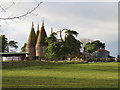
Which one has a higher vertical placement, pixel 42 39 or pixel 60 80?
pixel 42 39

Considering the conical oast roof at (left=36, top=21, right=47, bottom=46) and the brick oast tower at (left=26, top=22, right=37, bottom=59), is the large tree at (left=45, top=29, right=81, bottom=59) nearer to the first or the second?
the conical oast roof at (left=36, top=21, right=47, bottom=46)

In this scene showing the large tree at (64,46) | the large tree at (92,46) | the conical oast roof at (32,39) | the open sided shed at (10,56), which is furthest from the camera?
the large tree at (92,46)

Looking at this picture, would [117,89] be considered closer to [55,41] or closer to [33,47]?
[55,41]

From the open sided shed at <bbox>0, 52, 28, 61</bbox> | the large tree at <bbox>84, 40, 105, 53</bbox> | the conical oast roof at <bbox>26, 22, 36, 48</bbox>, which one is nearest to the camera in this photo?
the open sided shed at <bbox>0, 52, 28, 61</bbox>

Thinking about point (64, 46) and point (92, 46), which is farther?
point (92, 46)

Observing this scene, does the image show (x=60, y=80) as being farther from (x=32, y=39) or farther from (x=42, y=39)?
(x=32, y=39)

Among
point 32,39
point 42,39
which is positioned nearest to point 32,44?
point 32,39

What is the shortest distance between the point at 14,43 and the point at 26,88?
9291 cm

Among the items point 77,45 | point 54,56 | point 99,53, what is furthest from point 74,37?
point 99,53

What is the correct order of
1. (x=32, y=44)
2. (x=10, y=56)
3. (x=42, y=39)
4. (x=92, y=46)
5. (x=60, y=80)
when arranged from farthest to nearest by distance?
(x=92, y=46)
(x=32, y=44)
(x=42, y=39)
(x=10, y=56)
(x=60, y=80)

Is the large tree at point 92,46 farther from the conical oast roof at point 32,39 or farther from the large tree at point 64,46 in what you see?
the large tree at point 64,46

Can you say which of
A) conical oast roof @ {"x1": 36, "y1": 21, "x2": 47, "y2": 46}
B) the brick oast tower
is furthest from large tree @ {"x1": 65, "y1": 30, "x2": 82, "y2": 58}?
the brick oast tower

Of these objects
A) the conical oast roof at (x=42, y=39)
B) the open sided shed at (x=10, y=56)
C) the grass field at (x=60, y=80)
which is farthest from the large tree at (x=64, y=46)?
the grass field at (x=60, y=80)

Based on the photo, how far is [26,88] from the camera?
8406mm
